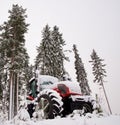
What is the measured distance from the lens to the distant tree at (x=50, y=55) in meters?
32.0

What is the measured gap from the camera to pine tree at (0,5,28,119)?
22484 mm

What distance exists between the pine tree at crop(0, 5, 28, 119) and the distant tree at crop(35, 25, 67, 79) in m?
8.41

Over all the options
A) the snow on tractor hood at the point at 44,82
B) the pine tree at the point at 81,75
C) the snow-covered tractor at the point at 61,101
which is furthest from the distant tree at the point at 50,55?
the snow-covered tractor at the point at 61,101

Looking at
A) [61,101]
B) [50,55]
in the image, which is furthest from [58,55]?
[61,101]

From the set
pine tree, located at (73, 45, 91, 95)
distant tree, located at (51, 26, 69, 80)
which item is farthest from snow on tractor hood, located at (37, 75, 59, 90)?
pine tree, located at (73, 45, 91, 95)

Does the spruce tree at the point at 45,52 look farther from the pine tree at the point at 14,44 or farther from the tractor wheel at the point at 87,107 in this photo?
the tractor wheel at the point at 87,107

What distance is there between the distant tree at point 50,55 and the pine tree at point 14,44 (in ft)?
27.6

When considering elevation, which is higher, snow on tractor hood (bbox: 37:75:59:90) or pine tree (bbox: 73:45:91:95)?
pine tree (bbox: 73:45:91:95)

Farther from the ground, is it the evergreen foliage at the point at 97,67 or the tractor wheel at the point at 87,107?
the evergreen foliage at the point at 97,67

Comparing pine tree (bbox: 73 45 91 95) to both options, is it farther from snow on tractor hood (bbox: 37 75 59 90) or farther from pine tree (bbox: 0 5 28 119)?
snow on tractor hood (bbox: 37 75 59 90)

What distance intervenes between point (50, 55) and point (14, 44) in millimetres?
11019

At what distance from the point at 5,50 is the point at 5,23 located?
156 inches

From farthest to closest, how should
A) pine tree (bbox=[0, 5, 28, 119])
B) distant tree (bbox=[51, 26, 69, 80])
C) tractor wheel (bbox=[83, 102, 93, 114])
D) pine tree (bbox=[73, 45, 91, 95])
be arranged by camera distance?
pine tree (bbox=[73, 45, 91, 95]) → distant tree (bbox=[51, 26, 69, 80]) → pine tree (bbox=[0, 5, 28, 119]) → tractor wheel (bbox=[83, 102, 93, 114])

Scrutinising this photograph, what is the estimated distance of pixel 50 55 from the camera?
33.6 meters
